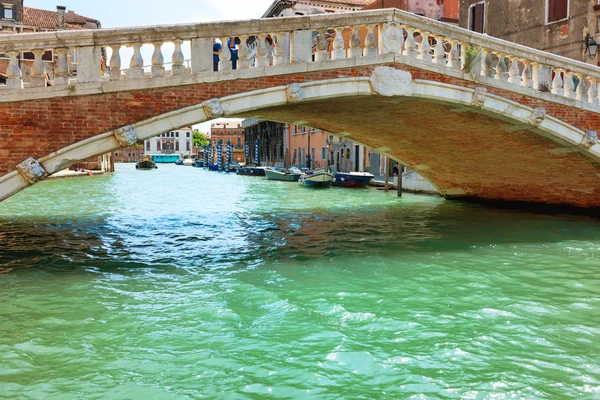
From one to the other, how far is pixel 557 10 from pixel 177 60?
32.3 ft

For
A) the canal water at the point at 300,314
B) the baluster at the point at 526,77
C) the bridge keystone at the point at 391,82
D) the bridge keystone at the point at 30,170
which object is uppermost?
the baluster at the point at 526,77

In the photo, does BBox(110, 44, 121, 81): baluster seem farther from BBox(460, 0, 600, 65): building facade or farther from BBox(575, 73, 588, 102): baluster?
BBox(460, 0, 600, 65): building facade

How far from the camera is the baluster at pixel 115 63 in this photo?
18.3 feet

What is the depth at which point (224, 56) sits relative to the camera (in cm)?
605

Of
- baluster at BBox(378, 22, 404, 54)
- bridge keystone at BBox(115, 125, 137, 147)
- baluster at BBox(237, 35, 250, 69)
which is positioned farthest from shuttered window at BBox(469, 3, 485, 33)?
bridge keystone at BBox(115, 125, 137, 147)

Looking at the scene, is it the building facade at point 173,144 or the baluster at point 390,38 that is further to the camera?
the building facade at point 173,144

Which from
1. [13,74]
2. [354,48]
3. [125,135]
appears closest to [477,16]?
[354,48]

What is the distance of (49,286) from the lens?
4805mm

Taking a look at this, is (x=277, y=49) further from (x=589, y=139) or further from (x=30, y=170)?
(x=589, y=139)

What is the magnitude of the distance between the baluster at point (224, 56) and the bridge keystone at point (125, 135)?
1.27 m

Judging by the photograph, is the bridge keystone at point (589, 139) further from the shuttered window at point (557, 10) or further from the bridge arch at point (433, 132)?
the shuttered window at point (557, 10)

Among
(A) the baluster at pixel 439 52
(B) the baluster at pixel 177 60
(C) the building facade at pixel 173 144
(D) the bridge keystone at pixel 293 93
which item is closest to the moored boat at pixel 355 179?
(A) the baluster at pixel 439 52

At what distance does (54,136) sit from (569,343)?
499cm

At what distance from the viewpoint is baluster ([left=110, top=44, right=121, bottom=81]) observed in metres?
5.59
